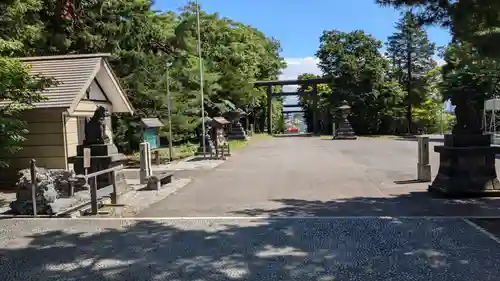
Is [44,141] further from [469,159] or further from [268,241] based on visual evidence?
[469,159]

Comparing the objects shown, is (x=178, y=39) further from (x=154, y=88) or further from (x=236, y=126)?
(x=236, y=126)

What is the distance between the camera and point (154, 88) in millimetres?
19281

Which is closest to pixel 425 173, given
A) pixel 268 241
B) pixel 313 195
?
pixel 313 195

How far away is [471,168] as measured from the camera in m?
8.64

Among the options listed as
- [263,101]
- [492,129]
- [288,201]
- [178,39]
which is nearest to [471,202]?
[288,201]

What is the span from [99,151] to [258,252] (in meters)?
5.29

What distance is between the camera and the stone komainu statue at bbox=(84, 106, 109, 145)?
920 cm

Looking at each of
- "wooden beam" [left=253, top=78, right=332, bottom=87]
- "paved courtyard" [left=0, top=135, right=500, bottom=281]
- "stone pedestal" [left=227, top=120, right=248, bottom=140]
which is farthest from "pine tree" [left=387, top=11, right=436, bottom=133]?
"paved courtyard" [left=0, top=135, right=500, bottom=281]

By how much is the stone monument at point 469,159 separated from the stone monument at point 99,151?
6.65 metres

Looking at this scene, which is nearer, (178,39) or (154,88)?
(154,88)

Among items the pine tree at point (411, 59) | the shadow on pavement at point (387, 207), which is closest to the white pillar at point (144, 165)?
the shadow on pavement at point (387, 207)

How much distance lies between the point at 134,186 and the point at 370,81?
32.6m

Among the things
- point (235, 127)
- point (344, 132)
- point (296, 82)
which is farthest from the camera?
point (296, 82)

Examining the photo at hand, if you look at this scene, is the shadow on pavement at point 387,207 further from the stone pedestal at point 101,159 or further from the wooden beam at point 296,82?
the wooden beam at point 296,82
